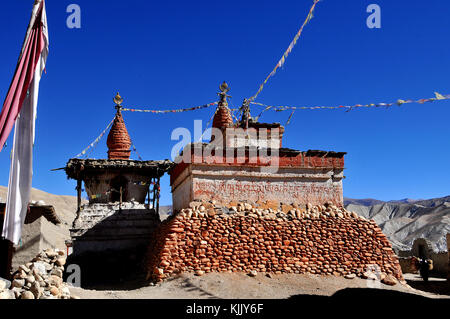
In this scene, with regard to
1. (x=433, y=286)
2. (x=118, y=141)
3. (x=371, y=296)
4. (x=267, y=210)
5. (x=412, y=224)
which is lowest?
(x=433, y=286)

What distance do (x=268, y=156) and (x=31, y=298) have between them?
33.9 ft

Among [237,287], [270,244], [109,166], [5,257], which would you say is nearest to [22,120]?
[5,257]

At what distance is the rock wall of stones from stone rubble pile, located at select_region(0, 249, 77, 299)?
3972mm

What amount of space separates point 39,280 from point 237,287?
6.09 m

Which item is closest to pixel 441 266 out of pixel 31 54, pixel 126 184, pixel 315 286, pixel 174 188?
pixel 315 286

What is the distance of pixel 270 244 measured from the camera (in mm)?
14703

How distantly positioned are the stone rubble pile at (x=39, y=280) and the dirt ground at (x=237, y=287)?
64.5 inches

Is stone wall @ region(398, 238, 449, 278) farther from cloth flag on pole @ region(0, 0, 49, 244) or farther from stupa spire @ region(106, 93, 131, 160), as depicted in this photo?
cloth flag on pole @ region(0, 0, 49, 244)

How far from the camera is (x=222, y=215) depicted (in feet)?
48.5

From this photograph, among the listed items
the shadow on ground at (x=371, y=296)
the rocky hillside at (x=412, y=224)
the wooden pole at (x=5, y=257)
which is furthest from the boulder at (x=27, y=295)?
the rocky hillside at (x=412, y=224)

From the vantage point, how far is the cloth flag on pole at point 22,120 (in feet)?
17.9

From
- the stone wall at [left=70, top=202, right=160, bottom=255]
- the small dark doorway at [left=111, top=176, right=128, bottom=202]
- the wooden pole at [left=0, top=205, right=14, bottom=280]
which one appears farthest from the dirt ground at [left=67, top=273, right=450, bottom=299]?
the small dark doorway at [left=111, top=176, right=128, bottom=202]

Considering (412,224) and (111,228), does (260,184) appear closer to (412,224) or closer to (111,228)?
(111,228)

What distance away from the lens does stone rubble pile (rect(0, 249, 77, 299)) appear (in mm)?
7891
